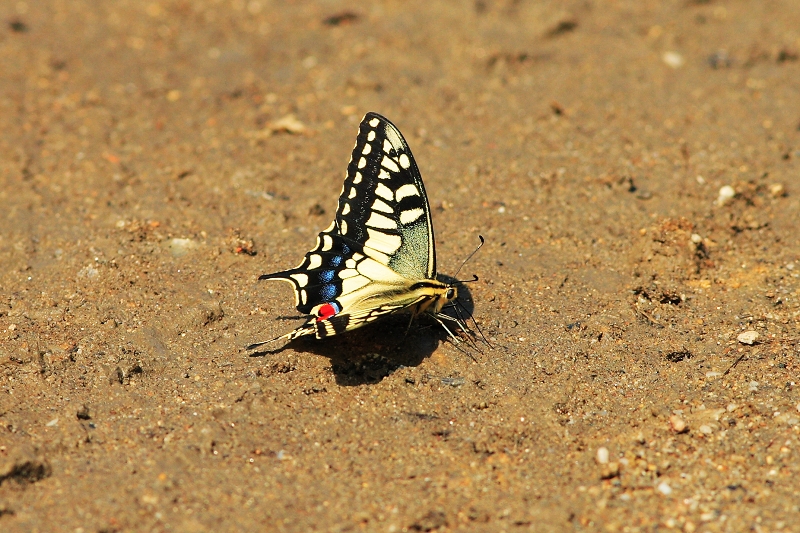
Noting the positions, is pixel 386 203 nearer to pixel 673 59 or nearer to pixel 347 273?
pixel 347 273

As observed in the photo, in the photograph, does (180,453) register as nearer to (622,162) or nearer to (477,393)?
(477,393)

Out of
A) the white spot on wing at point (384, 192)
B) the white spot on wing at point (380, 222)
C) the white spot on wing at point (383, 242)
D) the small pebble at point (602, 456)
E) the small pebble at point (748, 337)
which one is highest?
the white spot on wing at point (384, 192)

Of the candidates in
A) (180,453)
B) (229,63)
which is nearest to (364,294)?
(180,453)

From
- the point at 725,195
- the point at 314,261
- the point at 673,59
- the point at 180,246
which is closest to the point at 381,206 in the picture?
the point at 314,261

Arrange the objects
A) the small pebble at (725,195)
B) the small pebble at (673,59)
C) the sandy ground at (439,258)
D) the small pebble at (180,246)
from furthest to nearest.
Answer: the small pebble at (673,59), the small pebble at (725,195), the small pebble at (180,246), the sandy ground at (439,258)

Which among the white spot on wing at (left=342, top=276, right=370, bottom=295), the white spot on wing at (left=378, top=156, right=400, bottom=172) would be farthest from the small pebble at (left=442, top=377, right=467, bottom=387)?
the white spot on wing at (left=378, top=156, right=400, bottom=172)

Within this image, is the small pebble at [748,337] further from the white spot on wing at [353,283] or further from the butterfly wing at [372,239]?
the white spot on wing at [353,283]

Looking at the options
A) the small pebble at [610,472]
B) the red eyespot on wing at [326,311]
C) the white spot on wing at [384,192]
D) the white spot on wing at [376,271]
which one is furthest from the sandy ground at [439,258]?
the white spot on wing at [384,192]
